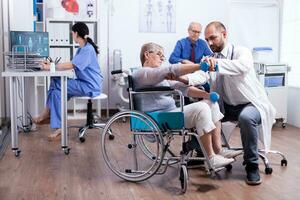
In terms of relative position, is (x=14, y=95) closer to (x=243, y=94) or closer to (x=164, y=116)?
(x=164, y=116)

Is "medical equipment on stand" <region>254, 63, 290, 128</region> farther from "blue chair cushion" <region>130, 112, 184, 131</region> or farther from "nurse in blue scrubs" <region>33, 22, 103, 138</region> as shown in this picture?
"blue chair cushion" <region>130, 112, 184, 131</region>

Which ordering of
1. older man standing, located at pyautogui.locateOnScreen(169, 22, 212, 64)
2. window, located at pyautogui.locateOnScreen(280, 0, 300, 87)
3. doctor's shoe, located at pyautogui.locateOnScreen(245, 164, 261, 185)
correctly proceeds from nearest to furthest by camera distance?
doctor's shoe, located at pyautogui.locateOnScreen(245, 164, 261, 185) → older man standing, located at pyautogui.locateOnScreen(169, 22, 212, 64) → window, located at pyautogui.locateOnScreen(280, 0, 300, 87)

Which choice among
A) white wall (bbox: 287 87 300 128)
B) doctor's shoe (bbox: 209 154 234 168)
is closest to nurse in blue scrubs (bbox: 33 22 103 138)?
doctor's shoe (bbox: 209 154 234 168)

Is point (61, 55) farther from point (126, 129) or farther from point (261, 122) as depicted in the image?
point (261, 122)

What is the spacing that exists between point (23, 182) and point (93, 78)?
62.9 inches

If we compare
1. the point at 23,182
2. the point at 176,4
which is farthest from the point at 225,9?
the point at 23,182

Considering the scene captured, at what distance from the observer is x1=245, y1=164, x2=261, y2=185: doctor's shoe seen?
2.79 metres

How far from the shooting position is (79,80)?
411 cm

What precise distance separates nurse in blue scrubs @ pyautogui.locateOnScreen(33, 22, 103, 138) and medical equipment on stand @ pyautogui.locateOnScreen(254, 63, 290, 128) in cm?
200

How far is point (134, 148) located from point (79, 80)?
1542 mm

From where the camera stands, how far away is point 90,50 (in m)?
4.06

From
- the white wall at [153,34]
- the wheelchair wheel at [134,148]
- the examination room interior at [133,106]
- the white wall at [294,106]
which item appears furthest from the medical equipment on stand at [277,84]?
the wheelchair wheel at [134,148]

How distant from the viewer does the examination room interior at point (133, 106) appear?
268 centimetres

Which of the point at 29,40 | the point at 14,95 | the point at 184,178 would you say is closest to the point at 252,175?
the point at 184,178
